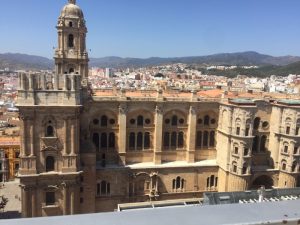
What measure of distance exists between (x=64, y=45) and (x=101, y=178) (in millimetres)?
15550

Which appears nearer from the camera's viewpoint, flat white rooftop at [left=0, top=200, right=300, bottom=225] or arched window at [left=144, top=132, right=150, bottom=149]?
flat white rooftop at [left=0, top=200, right=300, bottom=225]

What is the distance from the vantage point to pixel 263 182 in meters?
40.2

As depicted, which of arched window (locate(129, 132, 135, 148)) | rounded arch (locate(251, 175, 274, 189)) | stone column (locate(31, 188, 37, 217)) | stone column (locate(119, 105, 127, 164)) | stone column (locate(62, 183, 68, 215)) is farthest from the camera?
rounded arch (locate(251, 175, 274, 189))

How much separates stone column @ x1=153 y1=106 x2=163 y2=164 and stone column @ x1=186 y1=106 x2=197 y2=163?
11.0 ft

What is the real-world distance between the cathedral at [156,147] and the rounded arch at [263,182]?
12 centimetres

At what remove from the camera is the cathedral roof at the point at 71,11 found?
37.4m

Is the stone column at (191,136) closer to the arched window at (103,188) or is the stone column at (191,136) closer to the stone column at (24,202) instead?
the arched window at (103,188)

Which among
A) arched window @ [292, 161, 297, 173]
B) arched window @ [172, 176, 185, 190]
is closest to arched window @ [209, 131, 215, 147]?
arched window @ [172, 176, 185, 190]

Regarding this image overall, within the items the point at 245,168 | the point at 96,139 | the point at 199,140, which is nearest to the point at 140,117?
the point at 96,139

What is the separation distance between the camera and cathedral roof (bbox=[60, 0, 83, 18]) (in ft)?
123

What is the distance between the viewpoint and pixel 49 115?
3100 centimetres

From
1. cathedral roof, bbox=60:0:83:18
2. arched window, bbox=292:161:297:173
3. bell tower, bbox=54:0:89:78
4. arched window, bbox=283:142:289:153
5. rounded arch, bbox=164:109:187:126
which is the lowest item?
arched window, bbox=292:161:297:173

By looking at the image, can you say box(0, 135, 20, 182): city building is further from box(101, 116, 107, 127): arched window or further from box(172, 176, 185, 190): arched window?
box(172, 176, 185, 190): arched window

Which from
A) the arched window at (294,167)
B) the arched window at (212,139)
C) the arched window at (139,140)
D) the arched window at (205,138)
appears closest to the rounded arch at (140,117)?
the arched window at (139,140)
